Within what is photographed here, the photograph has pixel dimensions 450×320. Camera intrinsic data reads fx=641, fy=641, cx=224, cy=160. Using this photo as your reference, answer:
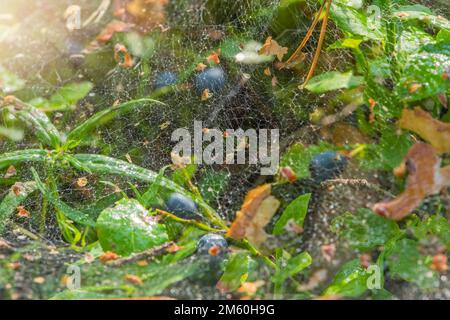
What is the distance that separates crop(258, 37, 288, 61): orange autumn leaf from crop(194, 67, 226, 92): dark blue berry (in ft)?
0.46

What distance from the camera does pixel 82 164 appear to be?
1627 mm

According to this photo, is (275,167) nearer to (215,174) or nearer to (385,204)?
(215,174)

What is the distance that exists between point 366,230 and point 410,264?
0.12 m

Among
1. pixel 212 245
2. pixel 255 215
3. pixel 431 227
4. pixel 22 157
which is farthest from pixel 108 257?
pixel 431 227

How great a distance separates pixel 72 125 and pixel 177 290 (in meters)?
0.87

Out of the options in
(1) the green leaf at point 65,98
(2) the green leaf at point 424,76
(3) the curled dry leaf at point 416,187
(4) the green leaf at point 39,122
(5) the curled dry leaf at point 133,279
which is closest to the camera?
(5) the curled dry leaf at point 133,279

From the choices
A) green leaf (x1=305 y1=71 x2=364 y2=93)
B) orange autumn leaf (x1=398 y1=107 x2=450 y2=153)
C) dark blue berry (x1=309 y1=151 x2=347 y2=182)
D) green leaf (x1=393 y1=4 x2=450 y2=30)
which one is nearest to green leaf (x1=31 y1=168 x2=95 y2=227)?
dark blue berry (x1=309 y1=151 x2=347 y2=182)

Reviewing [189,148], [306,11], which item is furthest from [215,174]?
[306,11]

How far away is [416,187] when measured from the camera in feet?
4.47

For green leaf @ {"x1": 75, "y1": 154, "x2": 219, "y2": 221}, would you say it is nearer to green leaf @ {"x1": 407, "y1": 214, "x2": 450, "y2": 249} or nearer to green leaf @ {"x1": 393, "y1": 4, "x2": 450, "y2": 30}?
green leaf @ {"x1": 407, "y1": 214, "x2": 450, "y2": 249}

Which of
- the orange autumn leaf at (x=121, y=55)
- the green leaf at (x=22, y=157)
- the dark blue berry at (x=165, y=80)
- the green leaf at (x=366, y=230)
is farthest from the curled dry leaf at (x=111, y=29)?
the green leaf at (x=366, y=230)

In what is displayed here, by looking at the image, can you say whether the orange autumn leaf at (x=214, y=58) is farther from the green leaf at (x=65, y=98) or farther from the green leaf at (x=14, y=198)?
the green leaf at (x=14, y=198)

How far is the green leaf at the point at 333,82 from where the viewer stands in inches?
63.2

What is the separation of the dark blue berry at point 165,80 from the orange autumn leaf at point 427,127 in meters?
0.71
